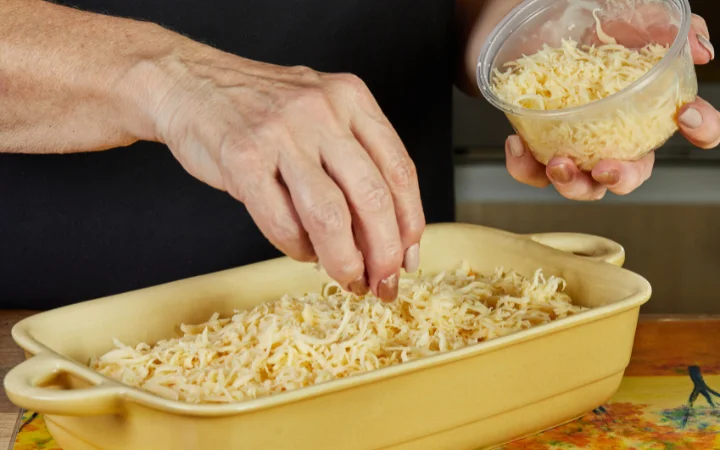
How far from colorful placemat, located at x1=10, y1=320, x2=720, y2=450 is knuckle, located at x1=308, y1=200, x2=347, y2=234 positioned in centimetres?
29

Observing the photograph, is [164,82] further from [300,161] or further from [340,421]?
[340,421]

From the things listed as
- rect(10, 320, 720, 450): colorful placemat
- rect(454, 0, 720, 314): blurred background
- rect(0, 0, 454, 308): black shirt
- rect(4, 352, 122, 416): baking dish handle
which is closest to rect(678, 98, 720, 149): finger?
rect(10, 320, 720, 450): colorful placemat

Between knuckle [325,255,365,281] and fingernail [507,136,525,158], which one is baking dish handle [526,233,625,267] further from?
knuckle [325,255,365,281]

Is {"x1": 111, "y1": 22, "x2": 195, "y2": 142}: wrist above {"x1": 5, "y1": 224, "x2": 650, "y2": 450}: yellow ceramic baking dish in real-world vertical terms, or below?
above

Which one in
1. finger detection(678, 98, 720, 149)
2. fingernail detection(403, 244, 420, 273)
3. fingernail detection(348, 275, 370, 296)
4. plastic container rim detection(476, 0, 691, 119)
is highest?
plastic container rim detection(476, 0, 691, 119)

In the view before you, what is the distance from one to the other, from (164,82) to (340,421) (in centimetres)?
32

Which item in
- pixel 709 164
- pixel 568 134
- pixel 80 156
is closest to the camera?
pixel 568 134

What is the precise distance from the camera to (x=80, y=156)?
121 centimetres

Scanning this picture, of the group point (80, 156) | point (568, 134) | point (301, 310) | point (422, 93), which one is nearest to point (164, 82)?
point (301, 310)

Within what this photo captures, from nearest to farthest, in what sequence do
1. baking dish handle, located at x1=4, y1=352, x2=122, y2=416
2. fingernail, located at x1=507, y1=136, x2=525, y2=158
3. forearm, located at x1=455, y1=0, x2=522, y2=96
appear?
baking dish handle, located at x1=4, y1=352, x2=122, y2=416 < fingernail, located at x1=507, y1=136, x2=525, y2=158 < forearm, located at x1=455, y1=0, x2=522, y2=96

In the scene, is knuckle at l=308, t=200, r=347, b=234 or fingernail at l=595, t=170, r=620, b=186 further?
fingernail at l=595, t=170, r=620, b=186

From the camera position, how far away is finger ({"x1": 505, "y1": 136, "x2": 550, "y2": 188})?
100 cm

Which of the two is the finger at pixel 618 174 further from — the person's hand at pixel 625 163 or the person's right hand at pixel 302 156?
the person's right hand at pixel 302 156

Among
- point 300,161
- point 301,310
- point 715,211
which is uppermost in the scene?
point 300,161
